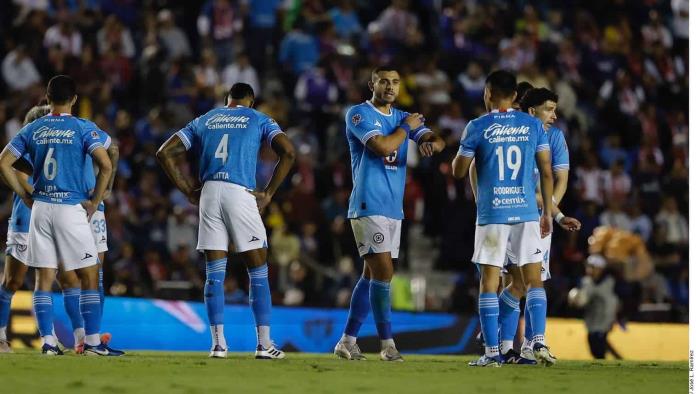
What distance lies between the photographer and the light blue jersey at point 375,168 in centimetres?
1233

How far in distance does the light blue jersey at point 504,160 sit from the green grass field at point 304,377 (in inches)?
51.6

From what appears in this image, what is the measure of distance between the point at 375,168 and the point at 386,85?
2.44 feet

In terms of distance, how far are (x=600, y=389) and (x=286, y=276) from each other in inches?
406

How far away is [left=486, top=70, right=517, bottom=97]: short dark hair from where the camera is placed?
1165cm

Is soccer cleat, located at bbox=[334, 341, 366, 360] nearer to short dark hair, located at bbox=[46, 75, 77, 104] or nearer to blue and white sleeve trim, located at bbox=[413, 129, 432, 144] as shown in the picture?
blue and white sleeve trim, located at bbox=[413, 129, 432, 144]

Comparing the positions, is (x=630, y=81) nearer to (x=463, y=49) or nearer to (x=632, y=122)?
(x=632, y=122)

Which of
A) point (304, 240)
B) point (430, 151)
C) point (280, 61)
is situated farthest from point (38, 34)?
point (430, 151)

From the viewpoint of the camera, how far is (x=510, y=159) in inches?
460

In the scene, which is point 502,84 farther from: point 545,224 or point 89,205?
point 89,205

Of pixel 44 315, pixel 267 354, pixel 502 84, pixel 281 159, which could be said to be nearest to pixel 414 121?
pixel 502 84

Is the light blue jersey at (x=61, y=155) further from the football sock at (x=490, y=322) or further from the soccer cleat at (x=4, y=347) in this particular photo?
the football sock at (x=490, y=322)

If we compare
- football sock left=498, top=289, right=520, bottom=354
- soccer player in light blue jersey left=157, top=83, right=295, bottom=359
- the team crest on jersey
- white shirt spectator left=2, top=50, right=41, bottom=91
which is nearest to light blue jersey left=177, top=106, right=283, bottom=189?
soccer player in light blue jersey left=157, top=83, right=295, bottom=359

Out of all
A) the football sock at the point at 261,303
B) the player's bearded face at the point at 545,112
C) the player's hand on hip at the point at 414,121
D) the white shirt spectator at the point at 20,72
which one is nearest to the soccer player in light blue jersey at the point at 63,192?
the football sock at the point at 261,303

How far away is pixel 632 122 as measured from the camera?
83.6 feet
